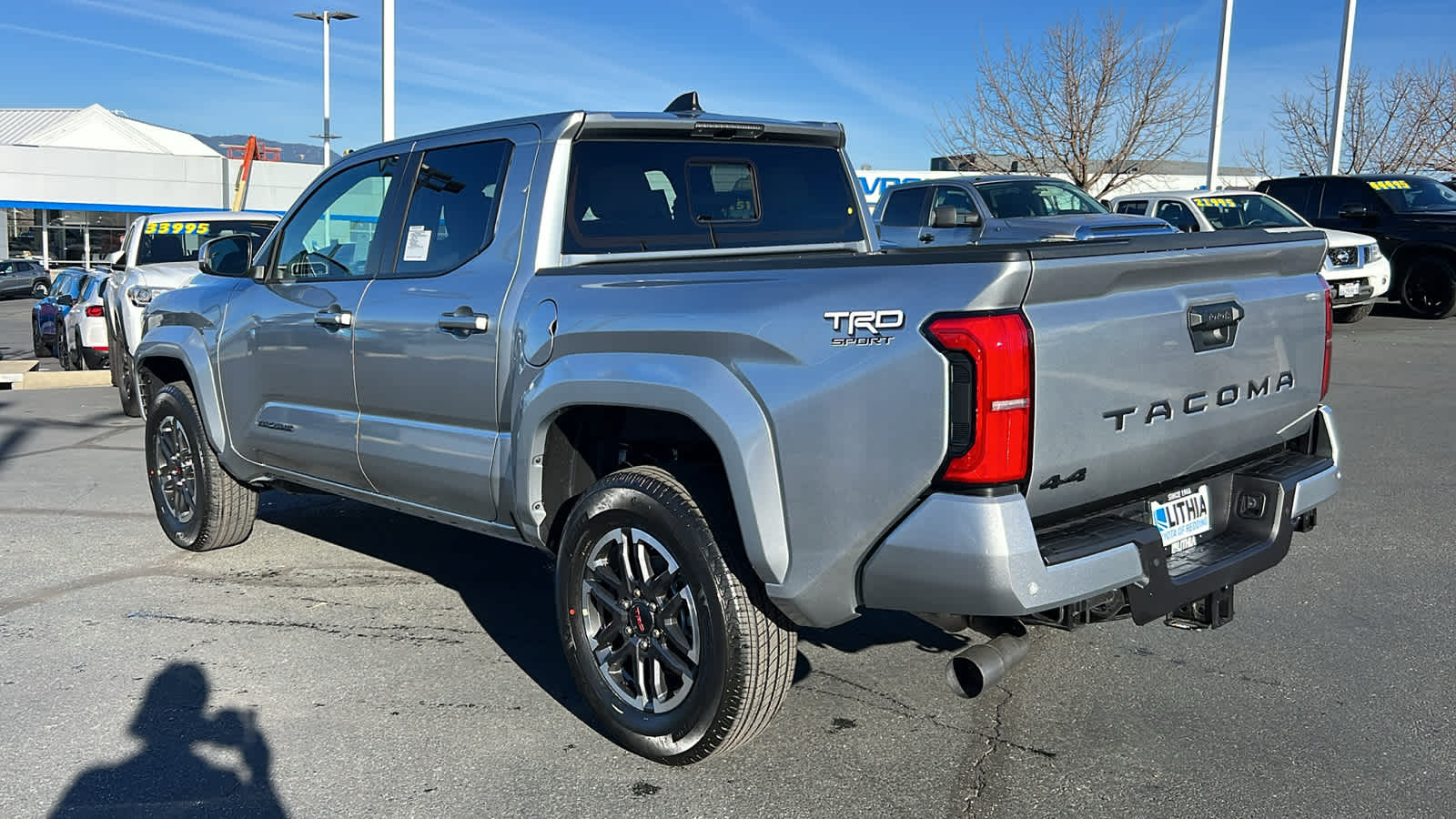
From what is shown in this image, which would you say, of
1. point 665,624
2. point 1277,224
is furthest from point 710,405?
point 1277,224

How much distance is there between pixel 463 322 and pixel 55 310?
16.6 m

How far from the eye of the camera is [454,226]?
446 centimetres

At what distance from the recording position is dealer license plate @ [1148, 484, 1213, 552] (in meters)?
3.48

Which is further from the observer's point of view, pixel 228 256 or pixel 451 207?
pixel 228 256

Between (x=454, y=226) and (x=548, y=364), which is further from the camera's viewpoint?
(x=454, y=226)

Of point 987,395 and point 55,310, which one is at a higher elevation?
point 987,395

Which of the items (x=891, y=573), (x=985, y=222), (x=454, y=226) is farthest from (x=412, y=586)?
(x=985, y=222)

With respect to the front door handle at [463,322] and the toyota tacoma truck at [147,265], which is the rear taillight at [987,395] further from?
the toyota tacoma truck at [147,265]

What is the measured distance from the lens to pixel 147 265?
11969 mm

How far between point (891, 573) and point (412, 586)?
3.05 meters

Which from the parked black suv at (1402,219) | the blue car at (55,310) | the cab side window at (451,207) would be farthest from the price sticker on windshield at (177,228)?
the parked black suv at (1402,219)

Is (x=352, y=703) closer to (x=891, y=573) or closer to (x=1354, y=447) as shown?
(x=891, y=573)

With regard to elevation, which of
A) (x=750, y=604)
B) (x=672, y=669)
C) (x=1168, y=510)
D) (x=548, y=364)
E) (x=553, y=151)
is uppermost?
(x=553, y=151)

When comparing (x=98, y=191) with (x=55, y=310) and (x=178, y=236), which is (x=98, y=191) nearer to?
(x=55, y=310)
